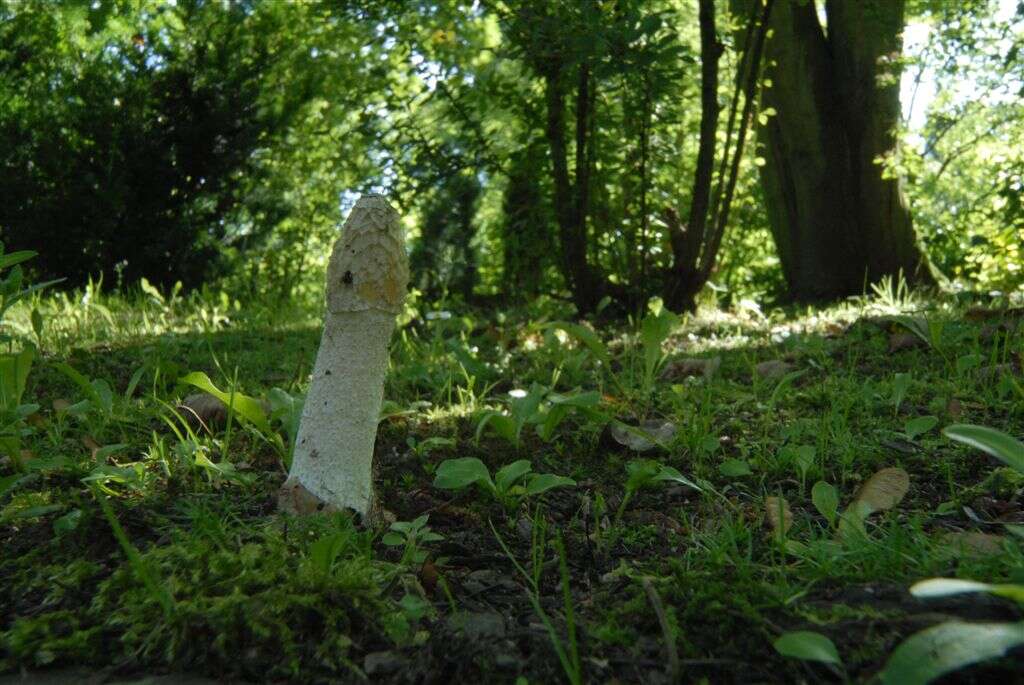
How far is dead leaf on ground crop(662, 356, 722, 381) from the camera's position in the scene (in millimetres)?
3795

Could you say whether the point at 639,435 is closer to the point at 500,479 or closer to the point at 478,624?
the point at 500,479

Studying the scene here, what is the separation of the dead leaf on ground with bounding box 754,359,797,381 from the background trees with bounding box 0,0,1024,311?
4.69 feet

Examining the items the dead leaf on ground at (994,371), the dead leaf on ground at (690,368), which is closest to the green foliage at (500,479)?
the dead leaf on ground at (690,368)

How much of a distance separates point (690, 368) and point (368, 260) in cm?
221

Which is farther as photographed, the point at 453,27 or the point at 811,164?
the point at 811,164

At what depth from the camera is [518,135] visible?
520 cm

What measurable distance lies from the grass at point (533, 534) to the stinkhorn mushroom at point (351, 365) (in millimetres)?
145

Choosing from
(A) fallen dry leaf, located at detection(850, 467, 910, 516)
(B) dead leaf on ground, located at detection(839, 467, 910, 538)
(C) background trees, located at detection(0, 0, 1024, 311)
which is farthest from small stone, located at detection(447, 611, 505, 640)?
(C) background trees, located at detection(0, 0, 1024, 311)

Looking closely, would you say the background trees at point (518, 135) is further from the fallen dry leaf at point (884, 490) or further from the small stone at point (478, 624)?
the small stone at point (478, 624)

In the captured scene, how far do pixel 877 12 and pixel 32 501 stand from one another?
501cm

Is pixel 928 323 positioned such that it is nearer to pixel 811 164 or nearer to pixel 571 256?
pixel 571 256

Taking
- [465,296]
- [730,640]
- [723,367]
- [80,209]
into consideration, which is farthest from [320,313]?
[730,640]

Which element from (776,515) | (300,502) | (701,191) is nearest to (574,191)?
(701,191)

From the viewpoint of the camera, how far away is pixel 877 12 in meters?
4.87
